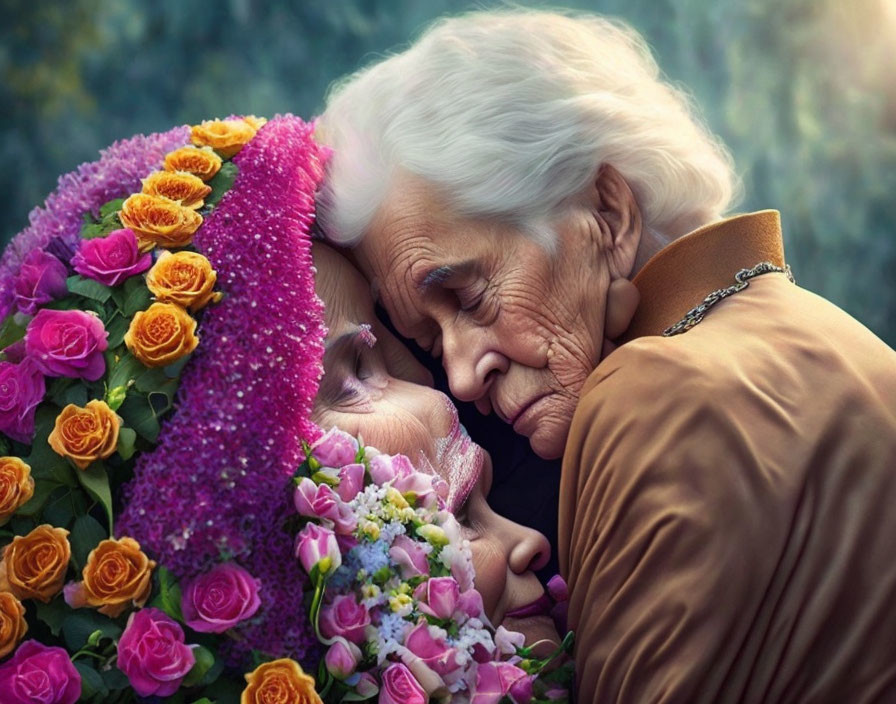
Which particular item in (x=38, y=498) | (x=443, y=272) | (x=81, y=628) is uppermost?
(x=443, y=272)

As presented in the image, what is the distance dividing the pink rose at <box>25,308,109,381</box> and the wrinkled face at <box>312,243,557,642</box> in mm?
388

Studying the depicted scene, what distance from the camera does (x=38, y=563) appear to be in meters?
1.40

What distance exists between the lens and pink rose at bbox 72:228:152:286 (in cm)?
158

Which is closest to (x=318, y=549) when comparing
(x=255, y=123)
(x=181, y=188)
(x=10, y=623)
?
(x=10, y=623)

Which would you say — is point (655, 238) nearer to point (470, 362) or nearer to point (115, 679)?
point (470, 362)

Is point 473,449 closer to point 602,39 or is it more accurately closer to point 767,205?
point 602,39

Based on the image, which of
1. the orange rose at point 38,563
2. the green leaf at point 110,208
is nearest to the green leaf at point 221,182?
the green leaf at point 110,208

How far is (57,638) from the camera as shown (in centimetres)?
141

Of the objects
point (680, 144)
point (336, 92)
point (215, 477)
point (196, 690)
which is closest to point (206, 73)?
point (336, 92)

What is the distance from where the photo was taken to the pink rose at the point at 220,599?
1.36 m

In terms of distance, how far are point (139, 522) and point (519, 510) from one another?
917mm

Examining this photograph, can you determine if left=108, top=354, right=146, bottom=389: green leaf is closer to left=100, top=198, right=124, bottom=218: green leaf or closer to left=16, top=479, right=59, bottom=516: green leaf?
left=16, top=479, right=59, bottom=516: green leaf

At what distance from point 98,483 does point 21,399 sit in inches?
Result: 7.5

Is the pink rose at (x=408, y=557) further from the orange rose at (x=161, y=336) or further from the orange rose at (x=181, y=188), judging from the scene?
the orange rose at (x=181, y=188)
